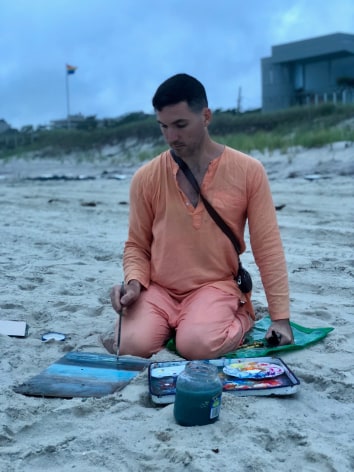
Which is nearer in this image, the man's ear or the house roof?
the man's ear

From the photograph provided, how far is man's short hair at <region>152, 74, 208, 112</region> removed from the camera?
2824mm

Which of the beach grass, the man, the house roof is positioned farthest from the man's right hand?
the house roof

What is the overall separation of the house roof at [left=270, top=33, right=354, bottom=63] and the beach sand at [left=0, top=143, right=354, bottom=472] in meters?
25.0

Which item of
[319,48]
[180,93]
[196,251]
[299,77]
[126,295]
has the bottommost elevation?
[126,295]

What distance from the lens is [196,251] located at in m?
Result: 3.09

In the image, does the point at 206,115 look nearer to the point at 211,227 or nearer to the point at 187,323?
the point at 211,227

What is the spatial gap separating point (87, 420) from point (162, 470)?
48cm

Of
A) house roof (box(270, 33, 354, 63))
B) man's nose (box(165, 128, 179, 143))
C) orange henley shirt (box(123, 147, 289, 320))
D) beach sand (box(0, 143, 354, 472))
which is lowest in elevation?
beach sand (box(0, 143, 354, 472))

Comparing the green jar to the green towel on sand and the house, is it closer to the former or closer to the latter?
the green towel on sand

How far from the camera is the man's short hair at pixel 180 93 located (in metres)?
2.82

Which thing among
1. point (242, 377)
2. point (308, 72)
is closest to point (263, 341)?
point (242, 377)

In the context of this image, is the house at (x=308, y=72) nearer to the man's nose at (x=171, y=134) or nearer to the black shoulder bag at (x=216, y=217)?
the black shoulder bag at (x=216, y=217)

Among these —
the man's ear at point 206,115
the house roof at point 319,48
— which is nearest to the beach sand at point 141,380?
the man's ear at point 206,115

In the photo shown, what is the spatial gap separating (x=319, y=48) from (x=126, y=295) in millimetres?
29726
